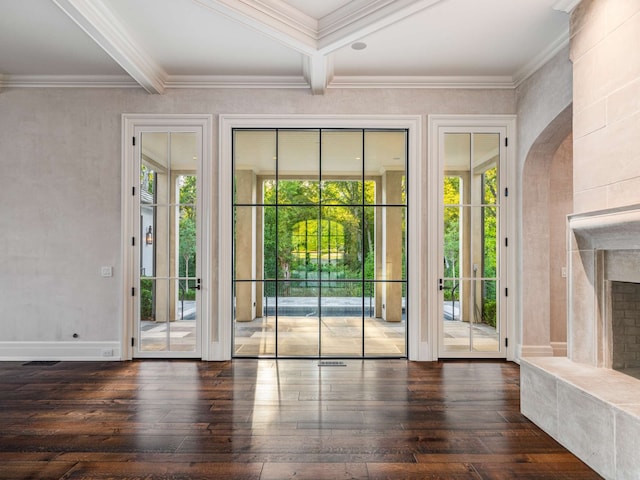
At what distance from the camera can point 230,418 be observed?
304 centimetres

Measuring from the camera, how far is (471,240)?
4703mm

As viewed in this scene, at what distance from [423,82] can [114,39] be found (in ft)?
10.2

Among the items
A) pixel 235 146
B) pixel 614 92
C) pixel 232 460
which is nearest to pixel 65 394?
pixel 232 460

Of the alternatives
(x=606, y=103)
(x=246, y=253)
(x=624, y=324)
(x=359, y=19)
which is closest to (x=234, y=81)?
(x=359, y=19)

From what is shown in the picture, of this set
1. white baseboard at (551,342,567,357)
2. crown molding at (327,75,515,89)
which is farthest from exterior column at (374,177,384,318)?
white baseboard at (551,342,567,357)

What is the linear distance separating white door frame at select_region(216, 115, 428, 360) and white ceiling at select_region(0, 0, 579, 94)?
1.24 feet

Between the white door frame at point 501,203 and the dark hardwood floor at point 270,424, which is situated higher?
the white door frame at point 501,203

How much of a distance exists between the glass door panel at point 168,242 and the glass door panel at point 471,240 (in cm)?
287

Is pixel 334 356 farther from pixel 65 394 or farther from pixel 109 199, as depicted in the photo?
pixel 109 199

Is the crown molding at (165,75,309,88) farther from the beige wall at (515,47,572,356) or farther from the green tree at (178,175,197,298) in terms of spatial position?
the beige wall at (515,47,572,356)

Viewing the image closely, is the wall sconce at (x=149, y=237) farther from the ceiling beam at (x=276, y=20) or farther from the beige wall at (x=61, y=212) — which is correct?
the ceiling beam at (x=276, y=20)

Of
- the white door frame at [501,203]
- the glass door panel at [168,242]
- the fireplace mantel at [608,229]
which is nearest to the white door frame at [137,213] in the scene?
the glass door panel at [168,242]

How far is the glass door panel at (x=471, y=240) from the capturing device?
15.3 feet

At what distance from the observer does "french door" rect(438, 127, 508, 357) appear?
15.3 ft
